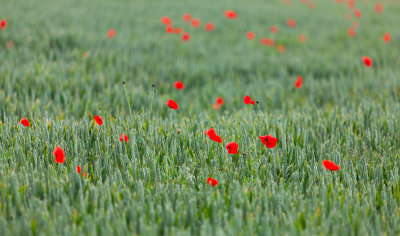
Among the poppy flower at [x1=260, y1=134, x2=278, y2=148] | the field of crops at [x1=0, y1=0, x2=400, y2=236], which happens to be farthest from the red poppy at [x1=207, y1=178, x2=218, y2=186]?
the poppy flower at [x1=260, y1=134, x2=278, y2=148]

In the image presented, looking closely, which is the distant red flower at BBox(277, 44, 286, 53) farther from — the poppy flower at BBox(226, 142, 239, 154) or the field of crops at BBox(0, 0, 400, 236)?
the poppy flower at BBox(226, 142, 239, 154)

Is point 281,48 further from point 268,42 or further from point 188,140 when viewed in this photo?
point 188,140

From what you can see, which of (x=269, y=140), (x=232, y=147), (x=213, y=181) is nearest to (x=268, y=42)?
(x=269, y=140)

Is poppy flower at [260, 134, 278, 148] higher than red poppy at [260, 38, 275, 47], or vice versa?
red poppy at [260, 38, 275, 47]

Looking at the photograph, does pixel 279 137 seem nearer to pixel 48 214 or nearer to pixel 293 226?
pixel 293 226

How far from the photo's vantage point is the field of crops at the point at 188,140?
1544 mm

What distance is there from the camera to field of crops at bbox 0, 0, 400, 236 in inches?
60.8

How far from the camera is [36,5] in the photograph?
699 centimetres

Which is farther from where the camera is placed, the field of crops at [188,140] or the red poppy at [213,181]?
the red poppy at [213,181]

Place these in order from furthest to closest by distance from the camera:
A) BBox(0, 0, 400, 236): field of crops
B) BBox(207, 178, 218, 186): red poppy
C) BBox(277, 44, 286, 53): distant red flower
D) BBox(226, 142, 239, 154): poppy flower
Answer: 1. BBox(277, 44, 286, 53): distant red flower
2. BBox(226, 142, 239, 154): poppy flower
3. BBox(207, 178, 218, 186): red poppy
4. BBox(0, 0, 400, 236): field of crops

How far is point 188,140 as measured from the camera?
7.38ft

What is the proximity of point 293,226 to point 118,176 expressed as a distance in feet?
3.00

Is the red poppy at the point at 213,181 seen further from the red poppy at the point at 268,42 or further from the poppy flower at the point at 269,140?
the red poppy at the point at 268,42

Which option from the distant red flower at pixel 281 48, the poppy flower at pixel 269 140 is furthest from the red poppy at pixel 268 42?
the poppy flower at pixel 269 140
